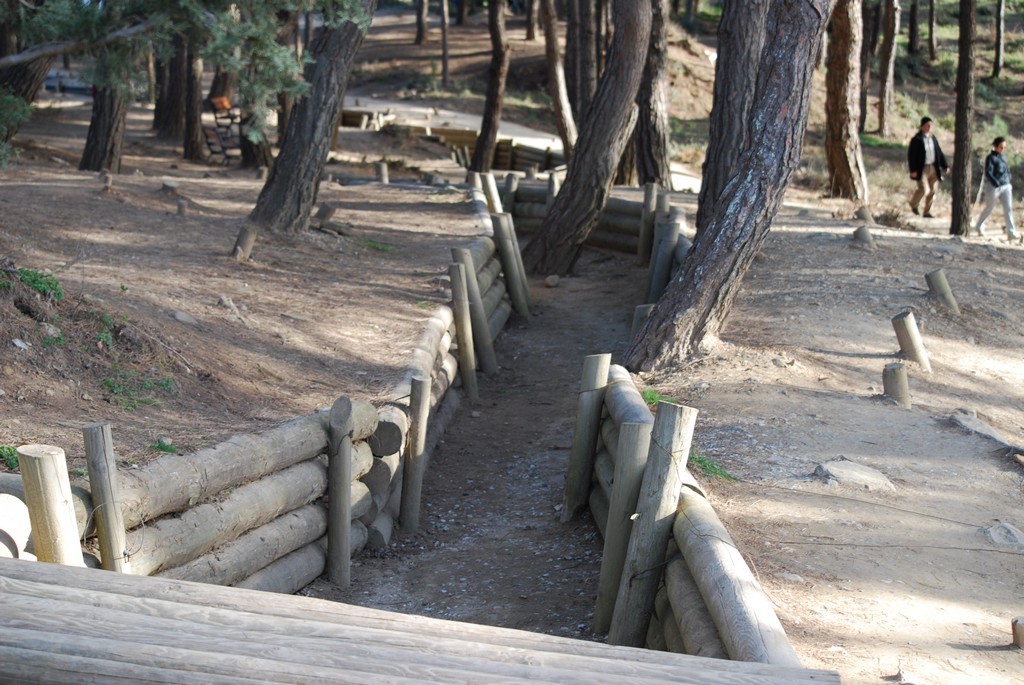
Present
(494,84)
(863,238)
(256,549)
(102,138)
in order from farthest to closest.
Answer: (494,84) → (102,138) → (863,238) → (256,549)

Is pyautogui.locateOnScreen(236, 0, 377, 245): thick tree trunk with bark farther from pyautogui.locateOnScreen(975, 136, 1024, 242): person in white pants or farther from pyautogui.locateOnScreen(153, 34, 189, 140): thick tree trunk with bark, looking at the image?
pyautogui.locateOnScreen(153, 34, 189, 140): thick tree trunk with bark

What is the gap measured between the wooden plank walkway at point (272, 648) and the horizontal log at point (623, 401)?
2552 mm

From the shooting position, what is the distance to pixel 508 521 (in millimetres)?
7551

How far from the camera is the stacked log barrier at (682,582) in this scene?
3.89 meters

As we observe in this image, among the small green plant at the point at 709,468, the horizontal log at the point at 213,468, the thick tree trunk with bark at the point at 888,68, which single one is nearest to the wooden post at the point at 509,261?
the small green plant at the point at 709,468

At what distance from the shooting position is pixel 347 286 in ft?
36.6

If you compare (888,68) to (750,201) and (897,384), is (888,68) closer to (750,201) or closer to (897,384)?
(750,201)

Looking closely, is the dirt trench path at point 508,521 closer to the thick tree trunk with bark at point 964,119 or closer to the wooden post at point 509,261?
the wooden post at point 509,261

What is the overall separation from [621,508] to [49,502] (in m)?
2.61

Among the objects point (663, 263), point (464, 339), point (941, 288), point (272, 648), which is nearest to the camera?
point (272, 648)

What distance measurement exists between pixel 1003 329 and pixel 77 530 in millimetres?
9255

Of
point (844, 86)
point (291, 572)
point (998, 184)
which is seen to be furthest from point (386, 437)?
point (844, 86)

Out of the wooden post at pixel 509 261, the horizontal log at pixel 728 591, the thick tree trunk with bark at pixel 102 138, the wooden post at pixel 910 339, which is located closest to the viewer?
the horizontal log at pixel 728 591

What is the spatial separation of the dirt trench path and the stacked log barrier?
0.58 metres
